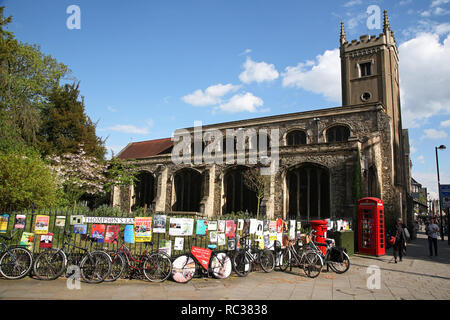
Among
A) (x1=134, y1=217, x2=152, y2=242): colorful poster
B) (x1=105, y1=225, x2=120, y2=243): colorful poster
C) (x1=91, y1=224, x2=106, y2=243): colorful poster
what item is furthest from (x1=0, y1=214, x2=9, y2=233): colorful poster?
(x1=134, y1=217, x2=152, y2=242): colorful poster

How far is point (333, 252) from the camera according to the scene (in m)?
9.56

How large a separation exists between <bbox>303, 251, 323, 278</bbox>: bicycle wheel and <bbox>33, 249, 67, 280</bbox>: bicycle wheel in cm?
647

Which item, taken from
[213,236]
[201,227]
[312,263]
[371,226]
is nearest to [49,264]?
[201,227]

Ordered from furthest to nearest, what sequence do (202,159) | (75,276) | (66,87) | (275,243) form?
(66,87)
(202,159)
(275,243)
(75,276)

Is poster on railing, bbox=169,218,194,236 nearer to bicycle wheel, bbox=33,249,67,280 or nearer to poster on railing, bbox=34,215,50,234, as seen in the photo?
bicycle wheel, bbox=33,249,67,280

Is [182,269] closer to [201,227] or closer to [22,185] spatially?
[201,227]

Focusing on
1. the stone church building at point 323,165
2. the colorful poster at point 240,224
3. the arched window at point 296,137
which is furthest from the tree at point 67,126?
the colorful poster at point 240,224

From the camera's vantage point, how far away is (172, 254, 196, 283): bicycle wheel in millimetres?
7594

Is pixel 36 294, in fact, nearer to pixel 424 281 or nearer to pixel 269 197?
pixel 424 281

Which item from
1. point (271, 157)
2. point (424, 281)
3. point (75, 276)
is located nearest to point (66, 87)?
point (271, 157)

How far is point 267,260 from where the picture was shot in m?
9.37
